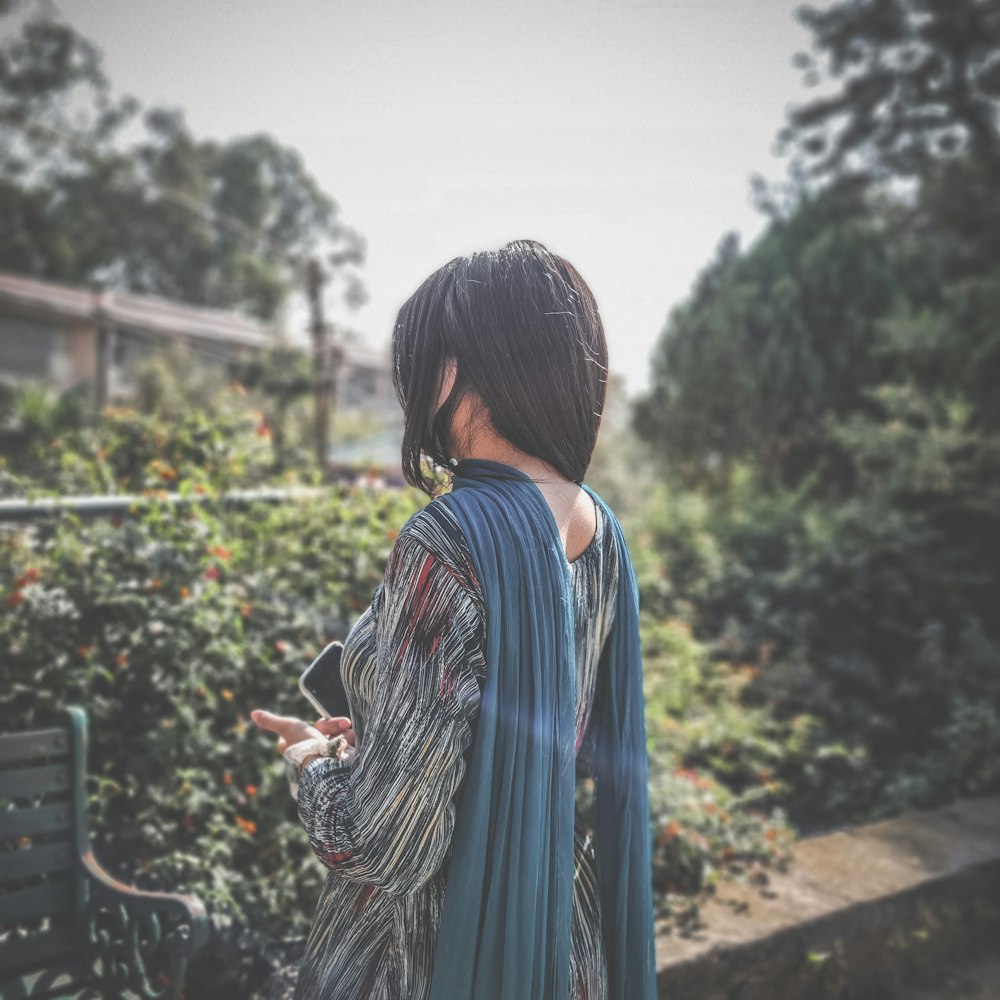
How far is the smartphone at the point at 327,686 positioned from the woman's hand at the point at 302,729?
17 millimetres

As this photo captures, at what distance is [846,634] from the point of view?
6309mm

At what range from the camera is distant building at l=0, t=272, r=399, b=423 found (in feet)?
82.7

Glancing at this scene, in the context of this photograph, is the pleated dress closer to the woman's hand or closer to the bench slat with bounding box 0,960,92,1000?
the woman's hand

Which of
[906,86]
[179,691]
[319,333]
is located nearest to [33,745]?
[179,691]

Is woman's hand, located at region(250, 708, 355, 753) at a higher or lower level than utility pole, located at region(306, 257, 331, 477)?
lower

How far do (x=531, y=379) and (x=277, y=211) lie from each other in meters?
52.4

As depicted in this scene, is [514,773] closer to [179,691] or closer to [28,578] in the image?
[179,691]

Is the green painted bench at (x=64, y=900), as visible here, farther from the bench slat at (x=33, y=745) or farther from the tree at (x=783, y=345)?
the tree at (x=783, y=345)

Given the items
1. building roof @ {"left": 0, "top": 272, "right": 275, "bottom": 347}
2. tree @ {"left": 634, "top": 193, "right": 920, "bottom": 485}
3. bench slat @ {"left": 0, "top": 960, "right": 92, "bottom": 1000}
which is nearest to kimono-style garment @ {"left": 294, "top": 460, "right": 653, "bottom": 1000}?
bench slat @ {"left": 0, "top": 960, "right": 92, "bottom": 1000}

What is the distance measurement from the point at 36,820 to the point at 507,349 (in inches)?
64.1

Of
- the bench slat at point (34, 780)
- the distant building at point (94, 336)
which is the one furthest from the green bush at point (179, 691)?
the distant building at point (94, 336)

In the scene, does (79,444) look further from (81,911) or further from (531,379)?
(531,379)

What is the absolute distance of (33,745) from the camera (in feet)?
6.21

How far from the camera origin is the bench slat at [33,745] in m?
1.85
